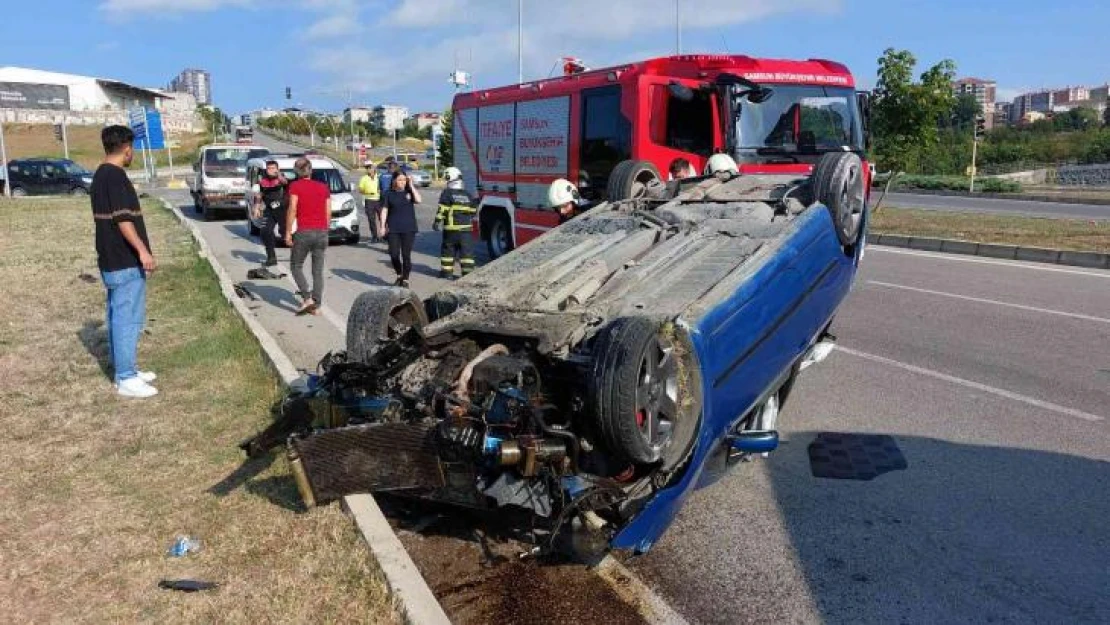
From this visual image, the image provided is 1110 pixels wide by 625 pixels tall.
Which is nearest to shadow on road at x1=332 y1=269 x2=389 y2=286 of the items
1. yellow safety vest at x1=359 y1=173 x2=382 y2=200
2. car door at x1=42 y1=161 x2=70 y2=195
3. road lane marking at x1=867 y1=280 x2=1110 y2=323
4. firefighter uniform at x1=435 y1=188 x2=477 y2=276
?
firefighter uniform at x1=435 y1=188 x2=477 y2=276

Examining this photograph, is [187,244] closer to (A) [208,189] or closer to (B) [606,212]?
(A) [208,189]

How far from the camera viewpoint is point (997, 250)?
14836 mm

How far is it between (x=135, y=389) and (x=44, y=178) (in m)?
32.3

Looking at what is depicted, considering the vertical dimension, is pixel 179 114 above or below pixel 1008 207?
above

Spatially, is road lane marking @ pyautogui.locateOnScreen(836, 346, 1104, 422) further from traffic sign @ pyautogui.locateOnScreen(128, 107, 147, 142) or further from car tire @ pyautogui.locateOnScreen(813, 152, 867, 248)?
traffic sign @ pyautogui.locateOnScreen(128, 107, 147, 142)

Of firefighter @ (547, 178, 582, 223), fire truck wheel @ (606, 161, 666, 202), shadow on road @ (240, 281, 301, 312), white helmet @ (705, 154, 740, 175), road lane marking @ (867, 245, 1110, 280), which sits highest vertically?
white helmet @ (705, 154, 740, 175)

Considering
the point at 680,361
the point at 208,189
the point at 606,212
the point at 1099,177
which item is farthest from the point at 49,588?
the point at 1099,177

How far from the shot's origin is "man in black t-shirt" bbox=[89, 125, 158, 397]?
5.97m

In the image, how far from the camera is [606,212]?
6430 millimetres

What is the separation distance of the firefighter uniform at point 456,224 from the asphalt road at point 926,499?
9.24 feet

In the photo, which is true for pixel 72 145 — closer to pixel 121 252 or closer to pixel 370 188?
pixel 370 188

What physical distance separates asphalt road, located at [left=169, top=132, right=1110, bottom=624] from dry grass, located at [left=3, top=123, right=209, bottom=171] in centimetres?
6005

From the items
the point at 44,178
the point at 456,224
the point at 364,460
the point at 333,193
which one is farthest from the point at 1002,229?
the point at 44,178

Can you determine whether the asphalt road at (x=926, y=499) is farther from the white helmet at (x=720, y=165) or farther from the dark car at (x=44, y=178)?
the dark car at (x=44, y=178)
